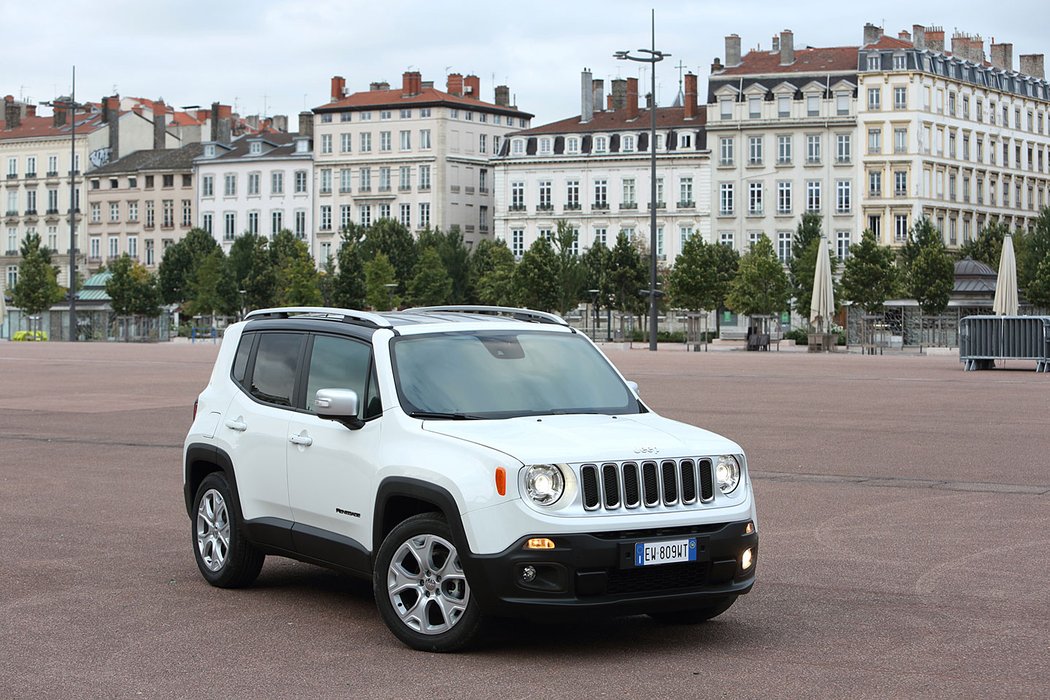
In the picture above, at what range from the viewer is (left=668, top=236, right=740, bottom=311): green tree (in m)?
91.9

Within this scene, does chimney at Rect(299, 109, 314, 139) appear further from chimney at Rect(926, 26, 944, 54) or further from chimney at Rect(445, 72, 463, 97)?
chimney at Rect(926, 26, 944, 54)

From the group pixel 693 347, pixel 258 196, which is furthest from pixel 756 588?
pixel 258 196

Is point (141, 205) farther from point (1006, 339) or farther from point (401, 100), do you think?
point (1006, 339)

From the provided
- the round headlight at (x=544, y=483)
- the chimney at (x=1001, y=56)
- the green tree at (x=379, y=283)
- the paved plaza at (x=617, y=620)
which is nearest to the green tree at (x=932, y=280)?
the green tree at (x=379, y=283)

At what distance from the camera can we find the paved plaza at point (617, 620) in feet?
23.3

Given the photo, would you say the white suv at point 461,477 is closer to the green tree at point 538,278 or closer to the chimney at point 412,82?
the green tree at point 538,278

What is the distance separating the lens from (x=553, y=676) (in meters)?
7.20

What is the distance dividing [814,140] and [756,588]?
105 meters

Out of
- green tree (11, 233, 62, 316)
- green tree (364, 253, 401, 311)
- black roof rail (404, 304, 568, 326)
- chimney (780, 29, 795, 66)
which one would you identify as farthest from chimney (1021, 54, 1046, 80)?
black roof rail (404, 304, 568, 326)

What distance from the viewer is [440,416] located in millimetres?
8156

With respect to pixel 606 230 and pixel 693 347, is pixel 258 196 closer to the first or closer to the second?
pixel 606 230

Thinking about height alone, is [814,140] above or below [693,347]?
above

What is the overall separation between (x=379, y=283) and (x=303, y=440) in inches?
3965

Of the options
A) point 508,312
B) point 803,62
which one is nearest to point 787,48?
point 803,62
